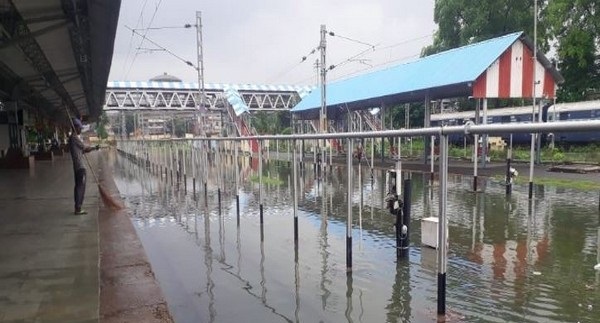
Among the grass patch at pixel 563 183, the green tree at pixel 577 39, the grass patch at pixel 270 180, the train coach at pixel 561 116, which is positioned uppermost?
the green tree at pixel 577 39

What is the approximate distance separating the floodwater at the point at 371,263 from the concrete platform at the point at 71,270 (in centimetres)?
56

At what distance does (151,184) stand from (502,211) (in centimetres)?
1218

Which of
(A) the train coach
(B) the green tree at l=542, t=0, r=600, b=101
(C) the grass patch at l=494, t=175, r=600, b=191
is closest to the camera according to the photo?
(C) the grass patch at l=494, t=175, r=600, b=191

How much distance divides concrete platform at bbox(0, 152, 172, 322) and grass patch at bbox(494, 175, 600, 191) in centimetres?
1296

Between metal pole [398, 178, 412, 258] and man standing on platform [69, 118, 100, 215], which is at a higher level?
man standing on platform [69, 118, 100, 215]

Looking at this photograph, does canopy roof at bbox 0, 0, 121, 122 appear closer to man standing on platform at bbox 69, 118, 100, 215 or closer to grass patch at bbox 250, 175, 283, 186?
man standing on platform at bbox 69, 118, 100, 215

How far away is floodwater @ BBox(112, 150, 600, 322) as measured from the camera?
16.4 ft

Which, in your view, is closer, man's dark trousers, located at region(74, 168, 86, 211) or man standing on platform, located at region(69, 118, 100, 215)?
man's dark trousers, located at region(74, 168, 86, 211)

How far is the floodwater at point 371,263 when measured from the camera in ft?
16.4

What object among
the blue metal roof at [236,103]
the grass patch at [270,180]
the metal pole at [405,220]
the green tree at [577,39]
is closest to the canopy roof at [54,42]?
the metal pole at [405,220]

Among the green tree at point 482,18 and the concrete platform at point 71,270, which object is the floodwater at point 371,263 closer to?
the concrete platform at point 71,270

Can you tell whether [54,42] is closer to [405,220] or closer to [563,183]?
[405,220]

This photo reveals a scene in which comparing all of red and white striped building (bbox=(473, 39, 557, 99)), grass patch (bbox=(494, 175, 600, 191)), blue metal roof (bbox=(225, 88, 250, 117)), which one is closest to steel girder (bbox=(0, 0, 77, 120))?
red and white striped building (bbox=(473, 39, 557, 99))

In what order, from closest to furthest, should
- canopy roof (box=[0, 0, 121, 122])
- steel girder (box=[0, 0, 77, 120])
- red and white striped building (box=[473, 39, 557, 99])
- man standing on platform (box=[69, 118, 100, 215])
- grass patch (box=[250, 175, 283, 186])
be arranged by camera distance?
canopy roof (box=[0, 0, 121, 122]), man standing on platform (box=[69, 118, 100, 215]), steel girder (box=[0, 0, 77, 120]), grass patch (box=[250, 175, 283, 186]), red and white striped building (box=[473, 39, 557, 99])
